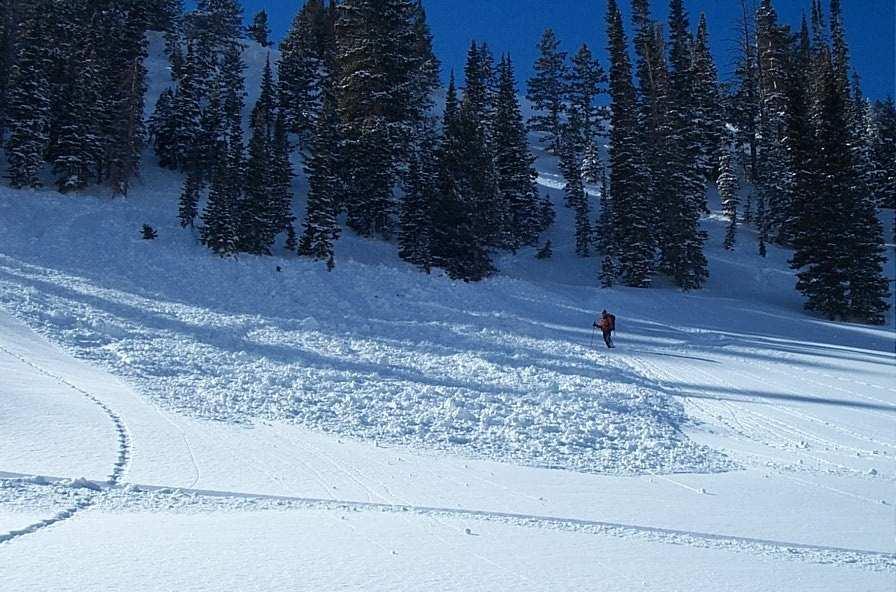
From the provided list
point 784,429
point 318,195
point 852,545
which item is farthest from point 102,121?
point 852,545

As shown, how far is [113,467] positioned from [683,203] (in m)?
38.5

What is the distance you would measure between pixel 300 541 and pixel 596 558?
2550 millimetres

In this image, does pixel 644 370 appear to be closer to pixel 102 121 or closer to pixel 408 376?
pixel 408 376

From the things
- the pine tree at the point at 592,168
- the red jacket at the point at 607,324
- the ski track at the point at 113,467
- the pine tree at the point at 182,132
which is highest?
the pine tree at the point at 592,168

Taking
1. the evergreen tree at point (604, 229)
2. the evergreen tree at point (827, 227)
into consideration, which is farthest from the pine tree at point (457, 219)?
the evergreen tree at point (827, 227)

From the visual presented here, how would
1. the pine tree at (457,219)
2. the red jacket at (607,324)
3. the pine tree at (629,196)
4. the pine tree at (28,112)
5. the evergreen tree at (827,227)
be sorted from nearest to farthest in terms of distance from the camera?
the red jacket at (607,324)
the evergreen tree at (827,227)
the pine tree at (28,112)
the pine tree at (457,219)
the pine tree at (629,196)

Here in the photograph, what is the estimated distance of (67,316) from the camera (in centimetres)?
1772

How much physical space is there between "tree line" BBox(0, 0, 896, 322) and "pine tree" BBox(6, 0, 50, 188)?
13cm

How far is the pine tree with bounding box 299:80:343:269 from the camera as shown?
33156mm

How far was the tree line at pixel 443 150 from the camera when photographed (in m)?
34.0

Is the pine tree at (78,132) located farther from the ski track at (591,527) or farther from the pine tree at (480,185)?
the ski track at (591,527)

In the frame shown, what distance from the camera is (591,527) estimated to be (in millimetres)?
6387

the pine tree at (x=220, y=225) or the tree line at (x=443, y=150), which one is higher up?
the tree line at (x=443, y=150)

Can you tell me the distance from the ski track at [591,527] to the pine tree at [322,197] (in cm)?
2452
